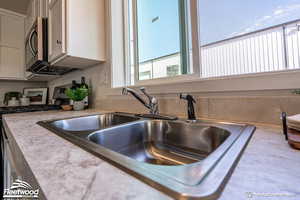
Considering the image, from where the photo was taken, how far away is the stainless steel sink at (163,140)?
0.63m

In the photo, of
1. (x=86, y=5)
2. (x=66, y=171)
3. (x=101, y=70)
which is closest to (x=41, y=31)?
(x=86, y=5)

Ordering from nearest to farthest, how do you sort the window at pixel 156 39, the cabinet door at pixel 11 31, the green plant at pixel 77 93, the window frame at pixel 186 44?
the window frame at pixel 186 44 → the window at pixel 156 39 → the green plant at pixel 77 93 → the cabinet door at pixel 11 31

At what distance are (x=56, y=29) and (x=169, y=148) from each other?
1409mm

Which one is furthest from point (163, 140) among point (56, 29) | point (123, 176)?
point (56, 29)

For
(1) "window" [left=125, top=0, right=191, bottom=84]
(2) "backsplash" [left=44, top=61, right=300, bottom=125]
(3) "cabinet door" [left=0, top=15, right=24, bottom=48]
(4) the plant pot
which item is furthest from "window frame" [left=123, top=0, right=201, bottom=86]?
(3) "cabinet door" [left=0, top=15, right=24, bottom=48]

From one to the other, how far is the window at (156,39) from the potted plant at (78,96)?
0.51 m

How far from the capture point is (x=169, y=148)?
29.5 inches

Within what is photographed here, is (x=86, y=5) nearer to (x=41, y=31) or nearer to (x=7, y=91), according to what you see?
(x=41, y=31)

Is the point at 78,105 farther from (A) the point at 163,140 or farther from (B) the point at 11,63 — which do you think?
(B) the point at 11,63

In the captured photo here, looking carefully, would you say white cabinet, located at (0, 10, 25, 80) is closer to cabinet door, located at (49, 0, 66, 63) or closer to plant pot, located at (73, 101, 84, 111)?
cabinet door, located at (49, 0, 66, 63)

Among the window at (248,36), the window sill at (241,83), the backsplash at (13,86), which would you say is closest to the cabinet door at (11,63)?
the backsplash at (13,86)

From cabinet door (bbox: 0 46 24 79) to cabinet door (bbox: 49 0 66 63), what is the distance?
1.52m

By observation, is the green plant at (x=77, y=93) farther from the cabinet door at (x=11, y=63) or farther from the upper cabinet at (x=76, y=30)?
the cabinet door at (x=11, y=63)

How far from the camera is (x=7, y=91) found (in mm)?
2648
